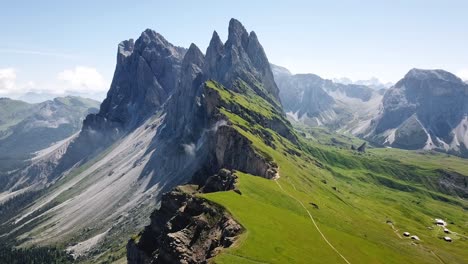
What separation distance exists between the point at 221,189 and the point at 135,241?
140 ft

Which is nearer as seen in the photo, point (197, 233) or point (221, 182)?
point (197, 233)

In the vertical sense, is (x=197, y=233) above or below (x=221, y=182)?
below

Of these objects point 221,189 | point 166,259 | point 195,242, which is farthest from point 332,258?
point 221,189

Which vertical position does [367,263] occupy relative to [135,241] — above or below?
above

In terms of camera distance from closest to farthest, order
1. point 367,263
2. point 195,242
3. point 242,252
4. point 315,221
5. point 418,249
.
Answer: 1. point 242,252
2. point 195,242
3. point 367,263
4. point 315,221
5. point 418,249

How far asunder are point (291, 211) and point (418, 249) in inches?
2331

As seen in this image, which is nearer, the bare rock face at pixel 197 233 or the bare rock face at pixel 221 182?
the bare rock face at pixel 197 233

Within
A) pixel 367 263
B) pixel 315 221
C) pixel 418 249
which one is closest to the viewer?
pixel 367 263

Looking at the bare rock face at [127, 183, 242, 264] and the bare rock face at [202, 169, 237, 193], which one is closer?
the bare rock face at [127, 183, 242, 264]

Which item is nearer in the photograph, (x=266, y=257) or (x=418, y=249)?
(x=266, y=257)

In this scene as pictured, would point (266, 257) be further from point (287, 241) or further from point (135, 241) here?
point (135, 241)

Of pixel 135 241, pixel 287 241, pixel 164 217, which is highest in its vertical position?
pixel 287 241

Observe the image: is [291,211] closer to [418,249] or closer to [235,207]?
[235,207]

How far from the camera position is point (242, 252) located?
10906 centimetres
